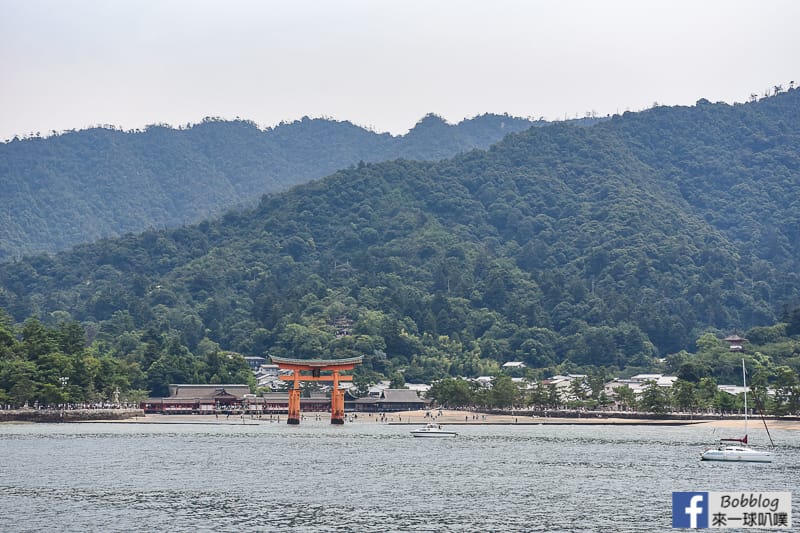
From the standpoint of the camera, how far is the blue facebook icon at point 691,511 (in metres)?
28.9

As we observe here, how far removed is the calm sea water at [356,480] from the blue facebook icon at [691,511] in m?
8.87

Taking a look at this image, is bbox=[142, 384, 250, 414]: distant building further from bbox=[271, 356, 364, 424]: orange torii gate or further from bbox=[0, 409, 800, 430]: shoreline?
bbox=[271, 356, 364, 424]: orange torii gate

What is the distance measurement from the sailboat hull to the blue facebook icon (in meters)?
33.7

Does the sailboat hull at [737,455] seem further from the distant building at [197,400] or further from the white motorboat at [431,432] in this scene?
the distant building at [197,400]

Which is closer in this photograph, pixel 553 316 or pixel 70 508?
pixel 70 508

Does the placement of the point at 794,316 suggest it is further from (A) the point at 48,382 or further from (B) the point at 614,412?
(A) the point at 48,382

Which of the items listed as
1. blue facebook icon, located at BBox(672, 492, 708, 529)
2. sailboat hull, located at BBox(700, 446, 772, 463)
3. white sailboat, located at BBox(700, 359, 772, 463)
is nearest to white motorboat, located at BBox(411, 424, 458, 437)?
white sailboat, located at BBox(700, 359, 772, 463)

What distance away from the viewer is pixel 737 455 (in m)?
63.7

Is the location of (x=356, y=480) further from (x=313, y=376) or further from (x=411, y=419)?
(x=411, y=419)

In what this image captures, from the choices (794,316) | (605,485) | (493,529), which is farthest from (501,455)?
(794,316)

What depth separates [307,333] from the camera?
15688 centimetres

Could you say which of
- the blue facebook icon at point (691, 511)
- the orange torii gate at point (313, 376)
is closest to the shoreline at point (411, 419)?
the orange torii gate at point (313, 376)

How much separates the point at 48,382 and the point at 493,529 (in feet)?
228

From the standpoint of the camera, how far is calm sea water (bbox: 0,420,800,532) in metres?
41.5
